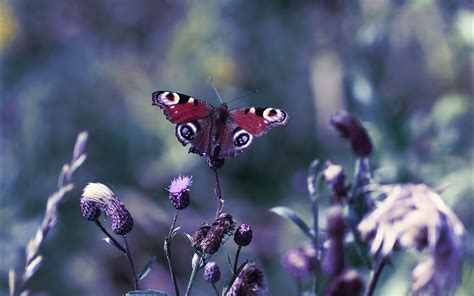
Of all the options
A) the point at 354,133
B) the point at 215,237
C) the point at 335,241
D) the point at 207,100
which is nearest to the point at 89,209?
the point at 215,237

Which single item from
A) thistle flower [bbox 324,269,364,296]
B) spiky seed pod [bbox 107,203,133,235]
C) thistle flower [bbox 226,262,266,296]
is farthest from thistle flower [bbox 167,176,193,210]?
thistle flower [bbox 324,269,364,296]

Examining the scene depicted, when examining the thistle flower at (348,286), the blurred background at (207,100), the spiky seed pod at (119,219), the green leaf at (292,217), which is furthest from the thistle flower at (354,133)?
the blurred background at (207,100)

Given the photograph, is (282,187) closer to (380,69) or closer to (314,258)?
(380,69)

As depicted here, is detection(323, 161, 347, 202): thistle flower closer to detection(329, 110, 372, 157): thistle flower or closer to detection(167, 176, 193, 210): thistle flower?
detection(329, 110, 372, 157): thistle flower

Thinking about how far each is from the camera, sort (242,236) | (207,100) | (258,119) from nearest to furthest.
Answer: (242,236) → (258,119) → (207,100)

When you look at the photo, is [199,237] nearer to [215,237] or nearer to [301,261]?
[215,237]

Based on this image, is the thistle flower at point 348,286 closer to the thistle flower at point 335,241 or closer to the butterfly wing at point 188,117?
the thistle flower at point 335,241

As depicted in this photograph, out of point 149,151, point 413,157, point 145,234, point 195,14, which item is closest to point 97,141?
point 149,151
